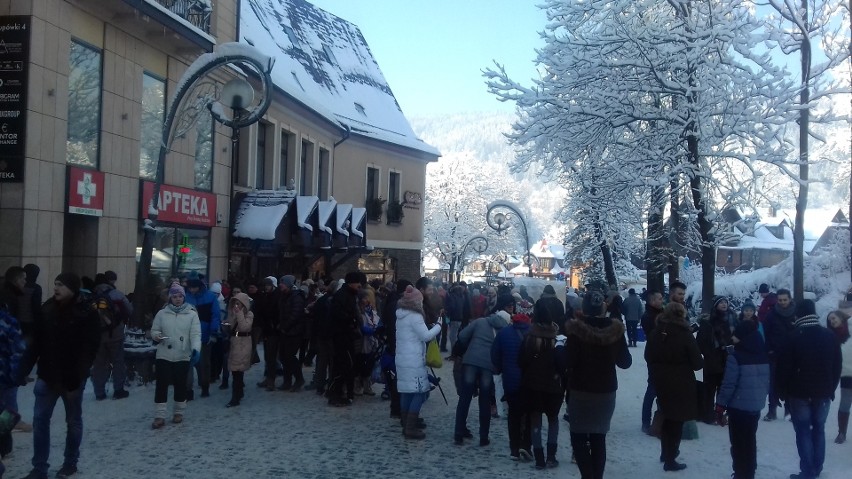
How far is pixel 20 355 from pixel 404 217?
30.5 metres

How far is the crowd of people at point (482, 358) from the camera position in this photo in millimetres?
6961

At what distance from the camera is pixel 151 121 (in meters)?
16.8

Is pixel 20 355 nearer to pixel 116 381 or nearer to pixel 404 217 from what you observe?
pixel 116 381

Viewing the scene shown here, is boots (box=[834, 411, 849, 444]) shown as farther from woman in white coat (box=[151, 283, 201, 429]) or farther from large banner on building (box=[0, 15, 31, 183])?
large banner on building (box=[0, 15, 31, 183])

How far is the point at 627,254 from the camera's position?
161 feet

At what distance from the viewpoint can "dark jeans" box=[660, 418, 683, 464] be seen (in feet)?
25.7

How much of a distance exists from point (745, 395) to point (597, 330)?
168 cm

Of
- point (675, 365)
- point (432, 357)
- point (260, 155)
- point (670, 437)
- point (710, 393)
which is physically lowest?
point (670, 437)

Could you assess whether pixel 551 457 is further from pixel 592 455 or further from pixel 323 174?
pixel 323 174

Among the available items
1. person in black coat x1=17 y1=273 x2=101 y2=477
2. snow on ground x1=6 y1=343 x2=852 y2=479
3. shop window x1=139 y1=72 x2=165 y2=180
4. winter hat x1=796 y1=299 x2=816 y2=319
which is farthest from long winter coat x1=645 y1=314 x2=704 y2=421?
shop window x1=139 y1=72 x2=165 y2=180

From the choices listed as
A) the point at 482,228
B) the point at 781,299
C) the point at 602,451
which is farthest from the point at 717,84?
the point at 482,228

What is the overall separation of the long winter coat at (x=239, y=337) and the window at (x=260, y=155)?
1290 centimetres

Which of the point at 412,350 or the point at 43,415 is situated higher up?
the point at 412,350

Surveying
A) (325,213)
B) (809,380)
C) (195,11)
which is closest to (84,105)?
(195,11)
